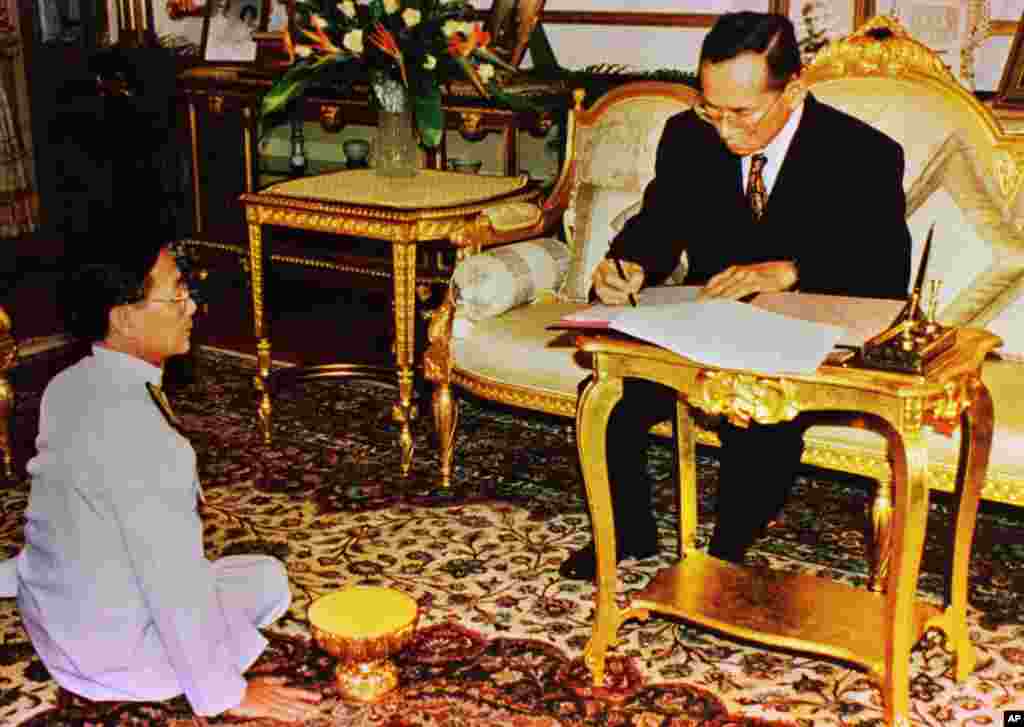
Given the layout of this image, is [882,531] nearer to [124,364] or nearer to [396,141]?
[124,364]

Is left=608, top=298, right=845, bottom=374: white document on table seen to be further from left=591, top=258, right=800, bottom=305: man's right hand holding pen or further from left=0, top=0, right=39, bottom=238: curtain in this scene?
left=0, top=0, right=39, bottom=238: curtain

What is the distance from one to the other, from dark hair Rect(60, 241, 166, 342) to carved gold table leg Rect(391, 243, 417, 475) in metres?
1.55

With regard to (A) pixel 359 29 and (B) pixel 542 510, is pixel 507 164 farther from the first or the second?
(B) pixel 542 510

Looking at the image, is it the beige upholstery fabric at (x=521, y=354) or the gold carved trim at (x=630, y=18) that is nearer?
the beige upholstery fabric at (x=521, y=354)

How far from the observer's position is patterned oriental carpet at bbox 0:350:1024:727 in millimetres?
2775

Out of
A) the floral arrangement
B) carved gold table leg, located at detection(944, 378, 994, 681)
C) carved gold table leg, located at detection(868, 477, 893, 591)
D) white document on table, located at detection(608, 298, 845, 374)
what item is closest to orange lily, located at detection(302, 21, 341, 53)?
the floral arrangement

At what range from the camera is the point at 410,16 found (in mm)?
4258

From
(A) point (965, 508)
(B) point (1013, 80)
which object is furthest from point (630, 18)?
(A) point (965, 508)

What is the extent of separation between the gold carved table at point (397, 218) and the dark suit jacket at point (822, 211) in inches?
39.5

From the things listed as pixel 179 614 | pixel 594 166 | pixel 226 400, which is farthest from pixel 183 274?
pixel 226 400

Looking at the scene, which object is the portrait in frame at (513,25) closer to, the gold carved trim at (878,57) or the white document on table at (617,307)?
the gold carved trim at (878,57)

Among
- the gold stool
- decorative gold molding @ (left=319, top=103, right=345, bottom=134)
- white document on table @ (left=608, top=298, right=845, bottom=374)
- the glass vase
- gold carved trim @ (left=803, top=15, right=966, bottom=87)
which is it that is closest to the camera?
white document on table @ (left=608, top=298, right=845, bottom=374)

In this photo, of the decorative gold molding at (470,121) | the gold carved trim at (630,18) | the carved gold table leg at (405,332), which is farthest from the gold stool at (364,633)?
the gold carved trim at (630,18)

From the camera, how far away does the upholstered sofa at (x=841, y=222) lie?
11.5 ft
